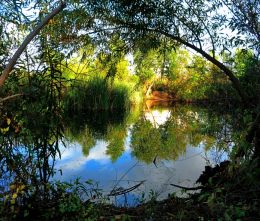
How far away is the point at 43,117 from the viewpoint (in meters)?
3.78

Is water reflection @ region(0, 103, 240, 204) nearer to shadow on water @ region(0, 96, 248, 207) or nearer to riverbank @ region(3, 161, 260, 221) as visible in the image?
shadow on water @ region(0, 96, 248, 207)

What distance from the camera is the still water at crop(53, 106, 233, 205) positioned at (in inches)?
247

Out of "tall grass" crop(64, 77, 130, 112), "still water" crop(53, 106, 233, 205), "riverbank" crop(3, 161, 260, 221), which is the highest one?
"tall grass" crop(64, 77, 130, 112)

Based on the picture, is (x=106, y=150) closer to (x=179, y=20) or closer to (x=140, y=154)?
(x=140, y=154)

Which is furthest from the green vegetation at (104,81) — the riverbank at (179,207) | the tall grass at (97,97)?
the tall grass at (97,97)

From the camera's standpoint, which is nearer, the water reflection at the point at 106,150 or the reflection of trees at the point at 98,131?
the water reflection at the point at 106,150

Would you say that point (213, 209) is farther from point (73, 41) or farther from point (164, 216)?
point (73, 41)

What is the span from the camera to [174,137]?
452 inches

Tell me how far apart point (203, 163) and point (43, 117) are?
15.0ft

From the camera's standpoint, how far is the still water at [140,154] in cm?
628

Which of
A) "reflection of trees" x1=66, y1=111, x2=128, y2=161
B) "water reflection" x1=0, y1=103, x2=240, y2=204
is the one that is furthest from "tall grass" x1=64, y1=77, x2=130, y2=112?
"water reflection" x1=0, y1=103, x2=240, y2=204

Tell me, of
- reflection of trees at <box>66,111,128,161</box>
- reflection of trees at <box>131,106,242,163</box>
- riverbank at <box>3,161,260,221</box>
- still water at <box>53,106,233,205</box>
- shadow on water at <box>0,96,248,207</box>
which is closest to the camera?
riverbank at <box>3,161,260,221</box>

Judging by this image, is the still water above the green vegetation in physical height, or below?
below

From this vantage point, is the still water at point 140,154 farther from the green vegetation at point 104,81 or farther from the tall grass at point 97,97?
the tall grass at point 97,97
